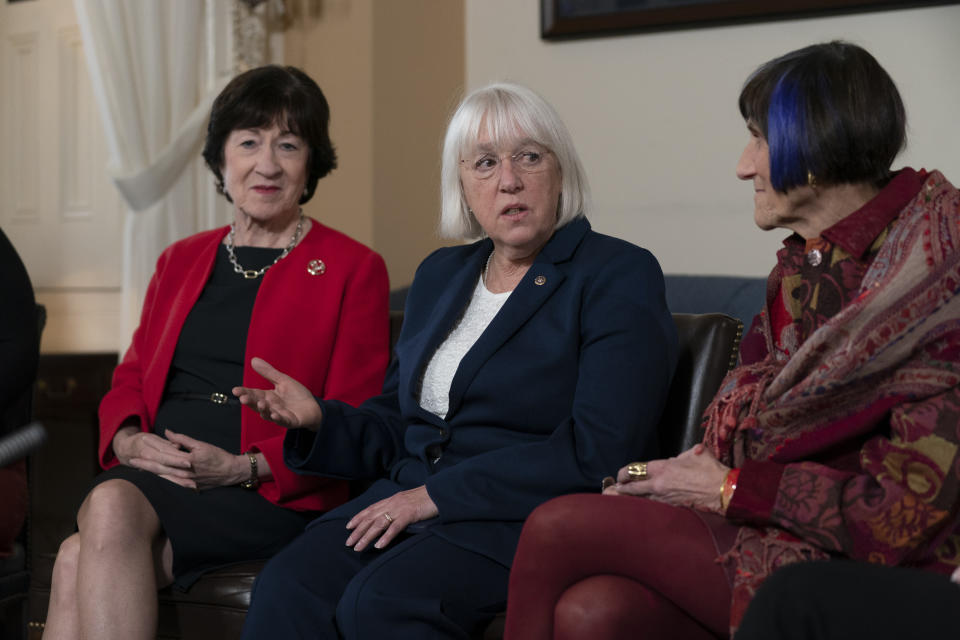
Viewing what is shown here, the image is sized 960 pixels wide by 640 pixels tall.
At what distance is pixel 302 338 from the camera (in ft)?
7.15

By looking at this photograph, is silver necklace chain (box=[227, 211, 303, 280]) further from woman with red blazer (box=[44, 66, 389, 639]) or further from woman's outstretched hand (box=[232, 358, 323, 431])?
woman's outstretched hand (box=[232, 358, 323, 431])

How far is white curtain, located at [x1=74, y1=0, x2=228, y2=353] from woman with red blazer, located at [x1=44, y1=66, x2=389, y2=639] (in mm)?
1059

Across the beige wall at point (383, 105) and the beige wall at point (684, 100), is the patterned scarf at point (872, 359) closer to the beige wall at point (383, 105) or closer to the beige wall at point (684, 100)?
the beige wall at point (684, 100)

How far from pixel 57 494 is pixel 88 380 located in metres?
0.41

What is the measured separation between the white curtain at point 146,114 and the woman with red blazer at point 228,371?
1.06m

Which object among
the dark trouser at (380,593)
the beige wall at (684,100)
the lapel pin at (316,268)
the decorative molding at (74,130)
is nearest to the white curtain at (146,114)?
the decorative molding at (74,130)

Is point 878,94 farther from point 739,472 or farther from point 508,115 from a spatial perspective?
point 508,115

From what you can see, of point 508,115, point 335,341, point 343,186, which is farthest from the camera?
point 343,186

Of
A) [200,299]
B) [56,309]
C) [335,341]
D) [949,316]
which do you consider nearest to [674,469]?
[949,316]

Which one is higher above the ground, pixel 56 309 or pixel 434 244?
pixel 434 244

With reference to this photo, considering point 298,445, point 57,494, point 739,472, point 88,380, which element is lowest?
point 57,494

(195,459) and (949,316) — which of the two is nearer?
(949,316)

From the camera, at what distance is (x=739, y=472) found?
1446 millimetres

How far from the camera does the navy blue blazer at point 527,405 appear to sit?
172 centimetres
